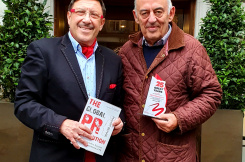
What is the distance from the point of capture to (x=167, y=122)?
1900mm

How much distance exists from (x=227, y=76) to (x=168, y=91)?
6.05 ft

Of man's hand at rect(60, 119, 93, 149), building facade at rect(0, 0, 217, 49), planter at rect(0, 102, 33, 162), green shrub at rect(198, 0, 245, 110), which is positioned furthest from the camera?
building facade at rect(0, 0, 217, 49)

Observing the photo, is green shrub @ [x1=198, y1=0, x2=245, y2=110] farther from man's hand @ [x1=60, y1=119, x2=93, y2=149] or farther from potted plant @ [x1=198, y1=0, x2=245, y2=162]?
man's hand @ [x1=60, y1=119, x2=93, y2=149]

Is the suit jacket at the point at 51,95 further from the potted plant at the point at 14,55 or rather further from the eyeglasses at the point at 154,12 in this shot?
the potted plant at the point at 14,55

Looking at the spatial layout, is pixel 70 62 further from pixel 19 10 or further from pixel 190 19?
pixel 190 19

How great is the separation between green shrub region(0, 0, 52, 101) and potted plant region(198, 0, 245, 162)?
7.21 feet

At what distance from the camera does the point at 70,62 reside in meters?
1.88

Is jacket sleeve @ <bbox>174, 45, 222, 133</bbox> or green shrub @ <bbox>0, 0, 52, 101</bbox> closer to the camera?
jacket sleeve @ <bbox>174, 45, 222, 133</bbox>

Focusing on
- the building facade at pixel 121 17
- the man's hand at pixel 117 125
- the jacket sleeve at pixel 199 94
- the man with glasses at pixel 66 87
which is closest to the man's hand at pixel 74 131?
the man with glasses at pixel 66 87

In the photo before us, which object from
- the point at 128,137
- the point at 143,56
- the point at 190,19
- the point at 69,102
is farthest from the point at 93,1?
the point at 190,19

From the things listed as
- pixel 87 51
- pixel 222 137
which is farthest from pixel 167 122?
pixel 222 137

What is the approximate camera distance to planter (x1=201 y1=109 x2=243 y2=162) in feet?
12.0

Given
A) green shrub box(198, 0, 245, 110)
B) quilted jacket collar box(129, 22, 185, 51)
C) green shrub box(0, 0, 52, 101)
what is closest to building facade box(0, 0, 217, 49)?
green shrub box(198, 0, 245, 110)

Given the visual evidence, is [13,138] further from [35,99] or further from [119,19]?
[119,19]
